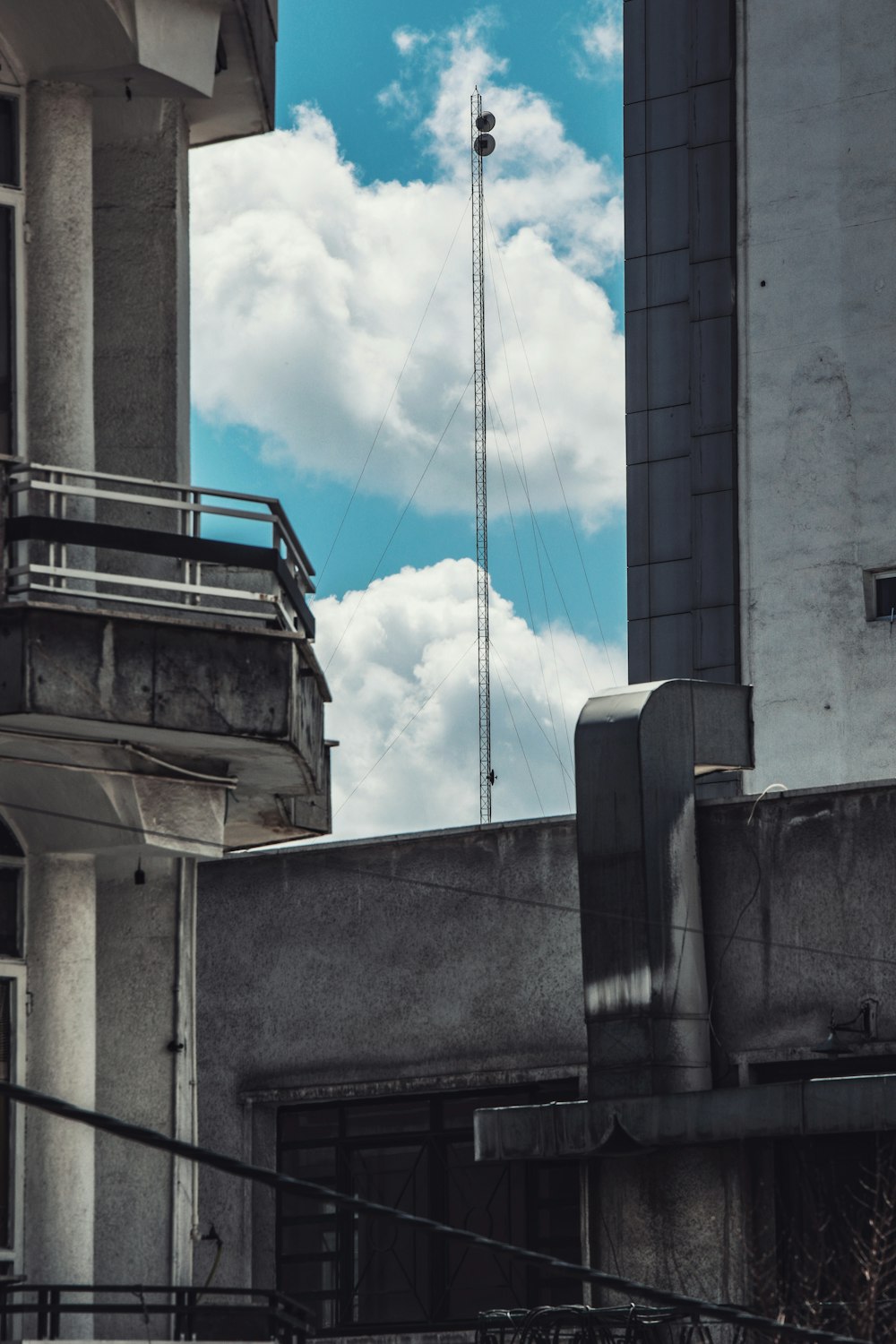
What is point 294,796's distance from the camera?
17.4m

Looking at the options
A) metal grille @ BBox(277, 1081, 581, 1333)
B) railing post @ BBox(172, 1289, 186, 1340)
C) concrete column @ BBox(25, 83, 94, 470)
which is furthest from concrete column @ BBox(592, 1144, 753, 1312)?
concrete column @ BBox(25, 83, 94, 470)

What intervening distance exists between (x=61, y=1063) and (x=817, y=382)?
2200 cm

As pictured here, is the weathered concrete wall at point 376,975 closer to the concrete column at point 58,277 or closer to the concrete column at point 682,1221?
the concrete column at point 682,1221

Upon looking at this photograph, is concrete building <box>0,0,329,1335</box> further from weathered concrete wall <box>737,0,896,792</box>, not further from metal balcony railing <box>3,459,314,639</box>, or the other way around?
weathered concrete wall <box>737,0,896,792</box>

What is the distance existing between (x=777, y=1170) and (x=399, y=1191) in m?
4.39

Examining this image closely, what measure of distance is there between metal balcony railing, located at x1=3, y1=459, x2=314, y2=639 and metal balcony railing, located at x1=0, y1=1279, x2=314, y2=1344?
14.1 ft

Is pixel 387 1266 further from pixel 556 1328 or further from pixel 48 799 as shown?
pixel 48 799

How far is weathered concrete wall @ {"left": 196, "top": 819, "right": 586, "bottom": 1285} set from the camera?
23203mm

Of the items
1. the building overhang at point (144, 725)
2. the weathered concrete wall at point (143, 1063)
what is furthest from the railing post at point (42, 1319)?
the building overhang at point (144, 725)

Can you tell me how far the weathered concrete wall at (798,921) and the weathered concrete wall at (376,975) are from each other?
6.26 ft

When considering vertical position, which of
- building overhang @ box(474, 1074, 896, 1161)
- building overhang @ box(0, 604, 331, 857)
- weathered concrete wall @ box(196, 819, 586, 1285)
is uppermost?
building overhang @ box(0, 604, 331, 857)

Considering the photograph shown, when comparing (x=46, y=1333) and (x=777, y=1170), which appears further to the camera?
(x=777, y=1170)

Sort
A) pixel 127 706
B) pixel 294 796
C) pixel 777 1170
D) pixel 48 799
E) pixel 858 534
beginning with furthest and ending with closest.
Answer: pixel 858 534
pixel 777 1170
pixel 294 796
pixel 48 799
pixel 127 706

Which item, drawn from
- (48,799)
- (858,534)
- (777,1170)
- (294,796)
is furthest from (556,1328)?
(858,534)
